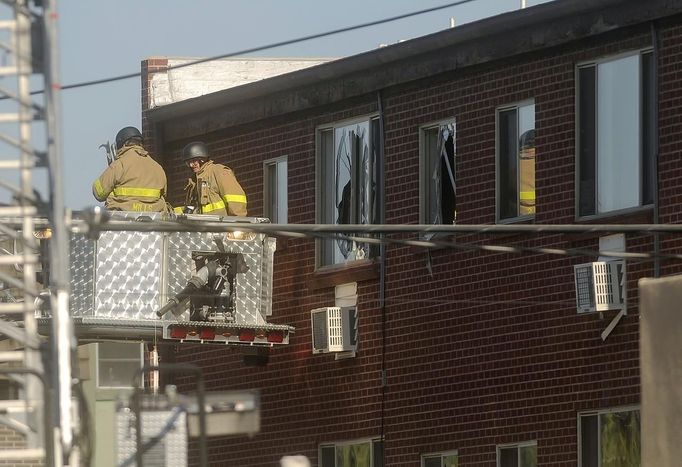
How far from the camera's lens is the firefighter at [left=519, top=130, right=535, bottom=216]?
77.8 ft

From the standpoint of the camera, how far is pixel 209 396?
11.9 metres

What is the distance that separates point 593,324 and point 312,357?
17.9 ft

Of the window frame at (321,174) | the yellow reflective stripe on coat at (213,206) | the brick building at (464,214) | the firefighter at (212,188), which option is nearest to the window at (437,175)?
the brick building at (464,214)

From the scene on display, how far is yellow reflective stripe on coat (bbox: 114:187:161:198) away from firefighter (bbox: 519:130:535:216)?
4689mm

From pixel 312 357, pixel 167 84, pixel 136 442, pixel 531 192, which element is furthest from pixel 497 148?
pixel 136 442

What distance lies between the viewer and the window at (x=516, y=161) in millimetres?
23750

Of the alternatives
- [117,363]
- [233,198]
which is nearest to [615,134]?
[233,198]

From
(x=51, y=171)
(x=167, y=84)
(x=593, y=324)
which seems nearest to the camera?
(x=51, y=171)

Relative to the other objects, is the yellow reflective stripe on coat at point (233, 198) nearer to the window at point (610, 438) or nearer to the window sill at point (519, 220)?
the window sill at point (519, 220)

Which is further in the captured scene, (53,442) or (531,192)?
(531,192)

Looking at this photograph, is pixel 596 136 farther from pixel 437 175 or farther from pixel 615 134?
pixel 437 175

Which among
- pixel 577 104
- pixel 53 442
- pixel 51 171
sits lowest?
pixel 53 442

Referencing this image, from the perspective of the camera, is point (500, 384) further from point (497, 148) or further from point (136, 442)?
point (136, 442)

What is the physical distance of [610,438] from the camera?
885 inches
